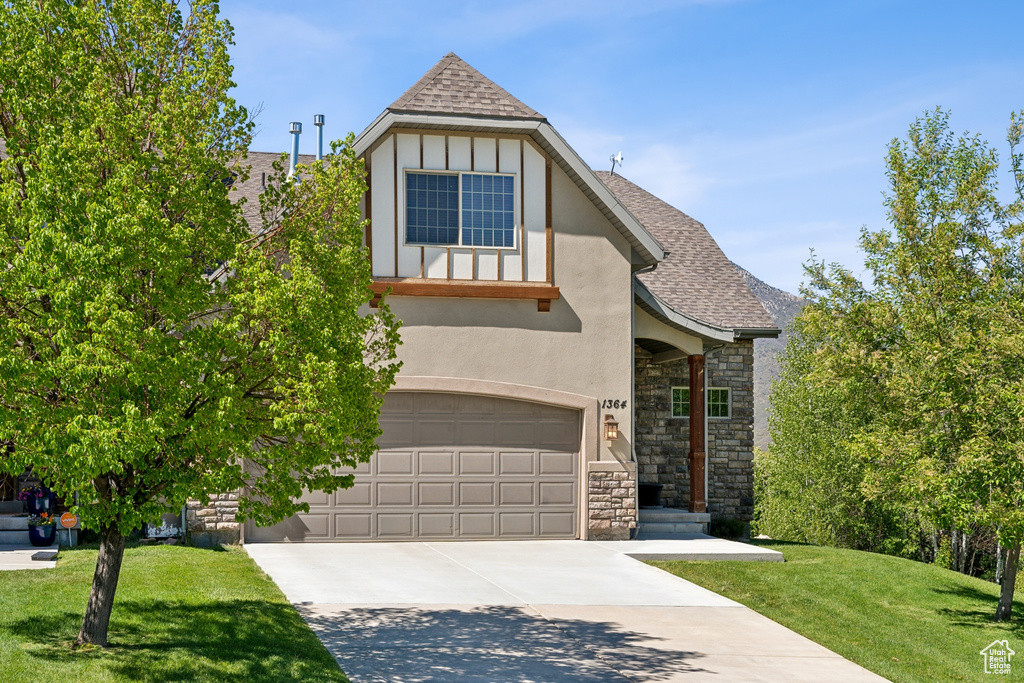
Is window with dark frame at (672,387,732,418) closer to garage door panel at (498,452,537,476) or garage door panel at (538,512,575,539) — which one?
garage door panel at (538,512,575,539)

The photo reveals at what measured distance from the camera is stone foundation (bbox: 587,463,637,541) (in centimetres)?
1794

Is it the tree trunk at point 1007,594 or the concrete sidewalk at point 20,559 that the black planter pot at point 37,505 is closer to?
the concrete sidewalk at point 20,559

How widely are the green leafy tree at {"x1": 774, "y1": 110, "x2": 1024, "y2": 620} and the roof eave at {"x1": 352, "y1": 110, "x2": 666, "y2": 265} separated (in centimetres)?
461

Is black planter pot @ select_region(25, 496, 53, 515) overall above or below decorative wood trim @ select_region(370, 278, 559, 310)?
below

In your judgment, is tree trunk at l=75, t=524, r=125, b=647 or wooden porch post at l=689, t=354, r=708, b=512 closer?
tree trunk at l=75, t=524, r=125, b=647

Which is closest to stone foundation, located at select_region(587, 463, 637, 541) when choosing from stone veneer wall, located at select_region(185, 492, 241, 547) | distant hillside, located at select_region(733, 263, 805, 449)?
stone veneer wall, located at select_region(185, 492, 241, 547)

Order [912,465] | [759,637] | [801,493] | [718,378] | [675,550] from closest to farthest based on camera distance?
[759,637] < [912,465] < [675,550] < [718,378] < [801,493]

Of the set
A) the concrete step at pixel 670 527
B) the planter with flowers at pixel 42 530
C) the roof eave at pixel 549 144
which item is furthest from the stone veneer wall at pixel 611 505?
the planter with flowers at pixel 42 530

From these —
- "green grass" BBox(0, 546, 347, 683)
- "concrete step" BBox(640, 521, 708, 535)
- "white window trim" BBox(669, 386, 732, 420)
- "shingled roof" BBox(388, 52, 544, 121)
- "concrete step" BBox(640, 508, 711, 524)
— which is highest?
"shingled roof" BBox(388, 52, 544, 121)

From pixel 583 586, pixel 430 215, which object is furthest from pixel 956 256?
pixel 583 586

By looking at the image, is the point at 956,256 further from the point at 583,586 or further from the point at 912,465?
the point at 583,586

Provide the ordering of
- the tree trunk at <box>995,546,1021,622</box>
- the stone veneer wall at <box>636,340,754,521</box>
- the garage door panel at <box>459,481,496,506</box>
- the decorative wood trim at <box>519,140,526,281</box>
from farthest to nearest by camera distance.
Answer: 1. the stone veneer wall at <box>636,340,754,521</box>
2. the decorative wood trim at <box>519,140,526,281</box>
3. the garage door panel at <box>459,481,496,506</box>
4. the tree trunk at <box>995,546,1021,622</box>

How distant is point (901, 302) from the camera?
78.0 ft

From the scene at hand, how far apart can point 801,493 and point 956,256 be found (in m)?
15.1
